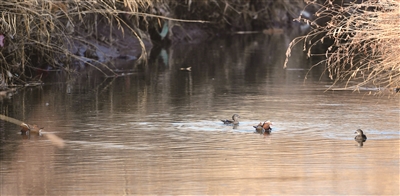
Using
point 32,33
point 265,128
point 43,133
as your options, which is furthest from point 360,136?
point 32,33

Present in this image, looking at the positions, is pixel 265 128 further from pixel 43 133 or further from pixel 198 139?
pixel 43 133

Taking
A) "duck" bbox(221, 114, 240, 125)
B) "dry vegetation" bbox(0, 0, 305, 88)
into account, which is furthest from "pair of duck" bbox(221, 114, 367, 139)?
"dry vegetation" bbox(0, 0, 305, 88)

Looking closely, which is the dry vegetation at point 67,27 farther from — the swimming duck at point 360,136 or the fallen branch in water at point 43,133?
the swimming duck at point 360,136

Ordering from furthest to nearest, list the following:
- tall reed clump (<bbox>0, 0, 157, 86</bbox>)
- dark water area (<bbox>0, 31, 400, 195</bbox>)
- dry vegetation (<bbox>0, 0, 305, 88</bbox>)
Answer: dry vegetation (<bbox>0, 0, 305, 88</bbox>) → tall reed clump (<bbox>0, 0, 157, 86</bbox>) → dark water area (<bbox>0, 31, 400, 195</bbox>)

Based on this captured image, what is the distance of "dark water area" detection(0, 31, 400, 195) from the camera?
18.6 feet

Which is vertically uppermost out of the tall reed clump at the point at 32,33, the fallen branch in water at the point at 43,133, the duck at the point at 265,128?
the tall reed clump at the point at 32,33

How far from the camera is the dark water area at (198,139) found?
567 cm

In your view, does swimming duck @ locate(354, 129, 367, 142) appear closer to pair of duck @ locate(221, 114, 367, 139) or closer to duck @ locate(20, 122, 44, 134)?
pair of duck @ locate(221, 114, 367, 139)

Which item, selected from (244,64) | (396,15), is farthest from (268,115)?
(244,64)

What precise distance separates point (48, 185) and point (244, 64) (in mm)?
9372

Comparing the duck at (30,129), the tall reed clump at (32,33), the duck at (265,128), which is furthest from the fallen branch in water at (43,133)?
the tall reed clump at (32,33)

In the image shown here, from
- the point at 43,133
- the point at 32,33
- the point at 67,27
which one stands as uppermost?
the point at 67,27

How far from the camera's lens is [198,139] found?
288 inches

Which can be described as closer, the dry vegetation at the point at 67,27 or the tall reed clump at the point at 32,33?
the tall reed clump at the point at 32,33
